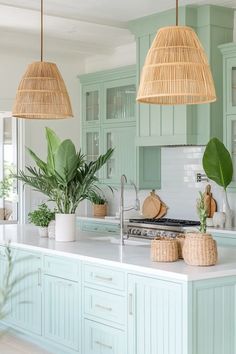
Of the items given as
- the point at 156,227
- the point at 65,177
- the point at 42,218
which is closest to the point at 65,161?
the point at 65,177

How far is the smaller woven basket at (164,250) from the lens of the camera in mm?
3805

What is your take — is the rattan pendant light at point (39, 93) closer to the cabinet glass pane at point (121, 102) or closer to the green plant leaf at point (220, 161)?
the green plant leaf at point (220, 161)

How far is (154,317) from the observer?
3.68 m

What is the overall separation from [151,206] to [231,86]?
1.95 meters

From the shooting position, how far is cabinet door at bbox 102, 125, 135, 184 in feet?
25.1

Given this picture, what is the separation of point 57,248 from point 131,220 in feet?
8.19

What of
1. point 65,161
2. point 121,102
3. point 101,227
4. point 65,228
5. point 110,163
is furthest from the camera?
point 110,163

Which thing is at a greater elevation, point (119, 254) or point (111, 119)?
point (111, 119)

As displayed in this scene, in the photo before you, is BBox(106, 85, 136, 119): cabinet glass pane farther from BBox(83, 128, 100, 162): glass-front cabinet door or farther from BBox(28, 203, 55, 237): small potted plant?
BBox(28, 203, 55, 237): small potted plant

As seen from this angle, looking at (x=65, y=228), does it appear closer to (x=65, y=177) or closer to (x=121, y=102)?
(x=65, y=177)

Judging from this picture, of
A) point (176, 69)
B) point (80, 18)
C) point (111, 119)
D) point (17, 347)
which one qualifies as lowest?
point (17, 347)

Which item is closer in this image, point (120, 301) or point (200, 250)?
point (200, 250)

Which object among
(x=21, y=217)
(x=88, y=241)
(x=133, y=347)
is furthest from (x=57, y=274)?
(x=21, y=217)

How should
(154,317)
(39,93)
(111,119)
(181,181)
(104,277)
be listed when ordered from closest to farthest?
(154,317), (104,277), (39,93), (181,181), (111,119)
